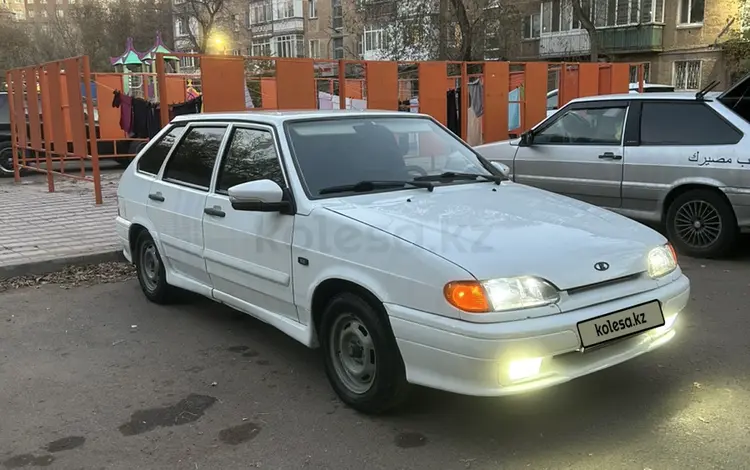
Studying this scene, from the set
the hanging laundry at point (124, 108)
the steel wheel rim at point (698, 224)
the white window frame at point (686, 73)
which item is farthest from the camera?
the white window frame at point (686, 73)

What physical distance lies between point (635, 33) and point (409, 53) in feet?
37.8

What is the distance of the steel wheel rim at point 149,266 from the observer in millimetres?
5594

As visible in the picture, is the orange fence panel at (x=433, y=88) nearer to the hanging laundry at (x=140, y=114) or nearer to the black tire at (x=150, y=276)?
the hanging laundry at (x=140, y=114)

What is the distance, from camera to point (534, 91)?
1337 cm

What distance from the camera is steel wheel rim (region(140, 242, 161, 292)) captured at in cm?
559

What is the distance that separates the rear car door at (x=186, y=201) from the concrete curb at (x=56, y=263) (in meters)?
2.08

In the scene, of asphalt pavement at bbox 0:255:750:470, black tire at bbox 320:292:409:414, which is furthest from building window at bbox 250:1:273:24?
black tire at bbox 320:292:409:414

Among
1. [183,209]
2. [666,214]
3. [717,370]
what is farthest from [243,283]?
[666,214]

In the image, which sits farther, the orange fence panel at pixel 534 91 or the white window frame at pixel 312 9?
the white window frame at pixel 312 9

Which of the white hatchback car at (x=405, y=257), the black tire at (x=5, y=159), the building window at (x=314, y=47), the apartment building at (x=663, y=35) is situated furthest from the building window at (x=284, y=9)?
the white hatchback car at (x=405, y=257)

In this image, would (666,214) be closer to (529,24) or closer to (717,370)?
(717,370)

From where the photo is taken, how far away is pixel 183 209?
194 inches

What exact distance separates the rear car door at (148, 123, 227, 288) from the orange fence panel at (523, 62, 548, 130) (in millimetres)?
9430

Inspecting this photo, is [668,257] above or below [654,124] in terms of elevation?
below
